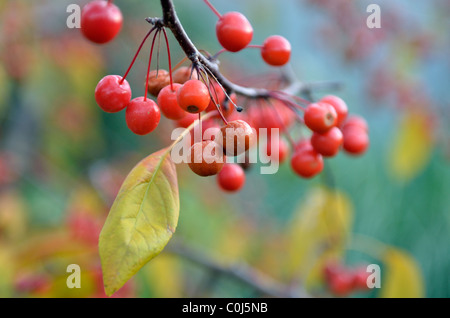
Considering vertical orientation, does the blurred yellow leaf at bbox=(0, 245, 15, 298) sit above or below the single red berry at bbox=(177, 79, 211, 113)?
below

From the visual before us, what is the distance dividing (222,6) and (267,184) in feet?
6.83

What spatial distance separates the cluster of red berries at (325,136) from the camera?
0.73 meters

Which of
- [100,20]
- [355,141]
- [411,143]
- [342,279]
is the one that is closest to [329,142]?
[355,141]

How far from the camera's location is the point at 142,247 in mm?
561

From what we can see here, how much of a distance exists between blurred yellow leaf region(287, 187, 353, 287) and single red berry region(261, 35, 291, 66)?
692 millimetres

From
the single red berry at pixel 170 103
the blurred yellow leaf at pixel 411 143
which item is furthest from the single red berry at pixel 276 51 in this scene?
the blurred yellow leaf at pixel 411 143

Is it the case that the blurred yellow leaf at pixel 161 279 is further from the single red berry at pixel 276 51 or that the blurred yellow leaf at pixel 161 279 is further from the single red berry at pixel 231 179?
the single red berry at pixel 276 51

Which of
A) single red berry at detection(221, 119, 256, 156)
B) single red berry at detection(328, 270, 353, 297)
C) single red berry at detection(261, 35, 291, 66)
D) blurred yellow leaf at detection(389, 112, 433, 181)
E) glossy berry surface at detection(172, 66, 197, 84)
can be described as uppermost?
blurred yellow leaf at detection(389, 112, 433, 181)

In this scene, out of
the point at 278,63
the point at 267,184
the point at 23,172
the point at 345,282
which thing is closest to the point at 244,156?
the point at 278,63

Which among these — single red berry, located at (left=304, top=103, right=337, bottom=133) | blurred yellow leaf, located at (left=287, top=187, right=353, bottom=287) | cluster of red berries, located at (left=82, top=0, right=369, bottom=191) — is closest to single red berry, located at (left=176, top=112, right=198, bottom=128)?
cluster of red berries, located at (left=82, top=0, right=369, bottom=191)

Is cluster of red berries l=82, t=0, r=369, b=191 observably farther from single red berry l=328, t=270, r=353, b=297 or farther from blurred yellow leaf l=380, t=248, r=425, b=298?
single red berry l=328, t=270, r=353, b=297

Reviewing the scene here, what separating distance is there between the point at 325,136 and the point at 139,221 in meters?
0.39

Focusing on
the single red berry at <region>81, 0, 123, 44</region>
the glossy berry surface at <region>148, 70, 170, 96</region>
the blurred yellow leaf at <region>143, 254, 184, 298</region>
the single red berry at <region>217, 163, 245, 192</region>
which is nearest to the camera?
the single red berry at <region>81, 0, 123, 44</region>

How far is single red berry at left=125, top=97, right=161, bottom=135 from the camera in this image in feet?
2.04
